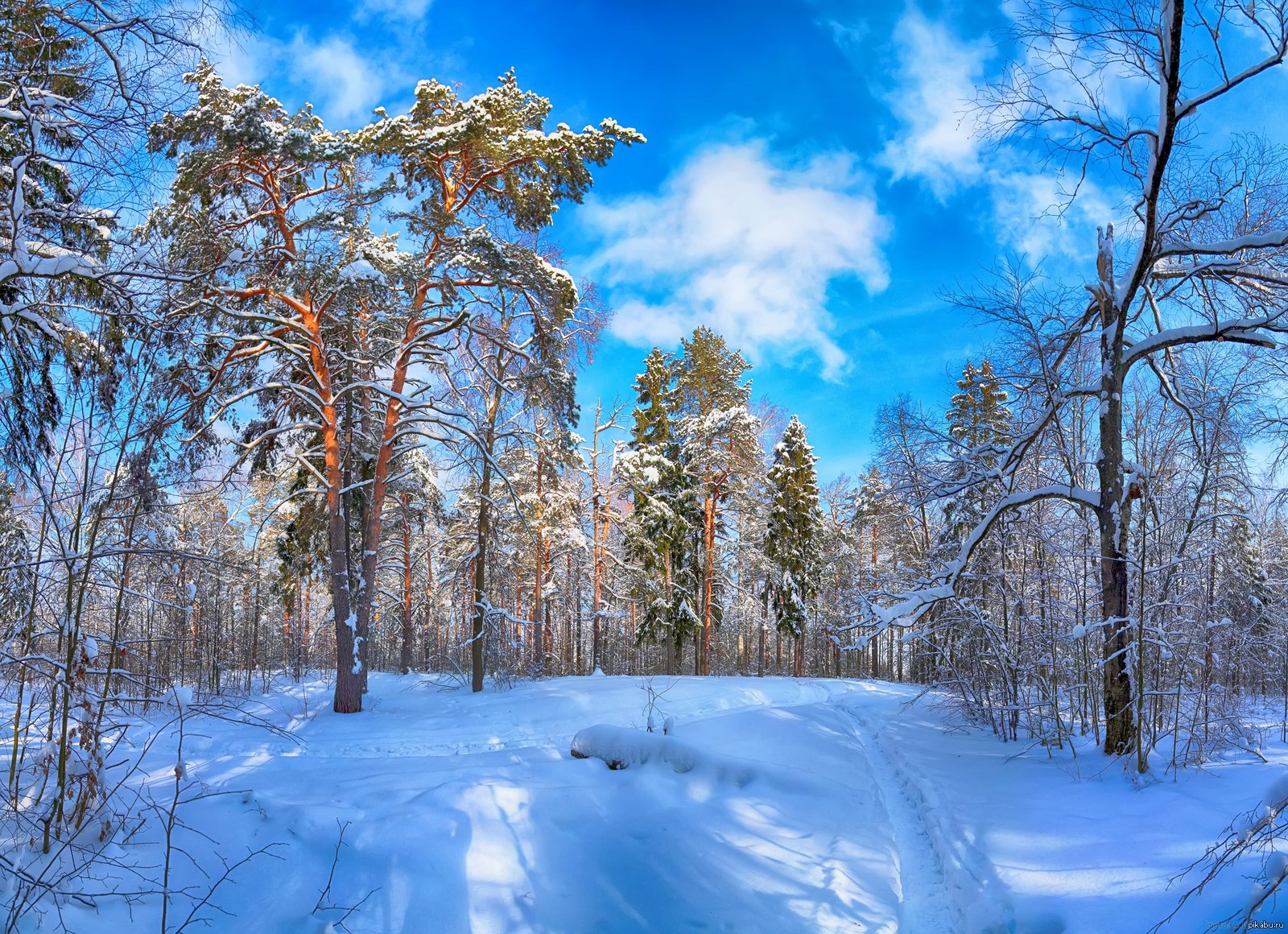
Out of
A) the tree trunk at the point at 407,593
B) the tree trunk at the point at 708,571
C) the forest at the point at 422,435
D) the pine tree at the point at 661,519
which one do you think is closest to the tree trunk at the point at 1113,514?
the forest at the point at 422,435

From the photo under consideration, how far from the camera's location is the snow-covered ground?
419cm

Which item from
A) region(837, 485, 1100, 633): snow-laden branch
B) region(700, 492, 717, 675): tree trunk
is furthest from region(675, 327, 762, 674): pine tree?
region(837, 485, 1100, 633): snow-laden branch

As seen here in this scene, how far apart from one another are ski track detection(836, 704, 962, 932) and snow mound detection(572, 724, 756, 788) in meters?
1.57

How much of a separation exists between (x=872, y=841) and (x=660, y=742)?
225 centimetres

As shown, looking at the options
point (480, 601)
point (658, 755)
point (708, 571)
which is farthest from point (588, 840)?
point (708, 571)

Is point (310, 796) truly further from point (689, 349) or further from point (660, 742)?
point (689, 349)

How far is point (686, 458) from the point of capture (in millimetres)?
25219

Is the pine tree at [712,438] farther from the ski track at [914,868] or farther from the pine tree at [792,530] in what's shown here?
the ski track at [914,868]

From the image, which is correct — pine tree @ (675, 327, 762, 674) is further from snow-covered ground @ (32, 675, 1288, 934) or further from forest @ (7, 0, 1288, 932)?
snow-covered ground @ (32, 675, 1288, 934)

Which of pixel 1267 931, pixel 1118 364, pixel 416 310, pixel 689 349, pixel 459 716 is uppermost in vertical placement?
pixel 689 349

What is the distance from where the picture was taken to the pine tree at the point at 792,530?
26.5m

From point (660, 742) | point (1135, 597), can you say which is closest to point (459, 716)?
point (660, 742)

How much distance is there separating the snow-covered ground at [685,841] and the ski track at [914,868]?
1.0 inches

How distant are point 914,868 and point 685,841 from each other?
6.47 feet
